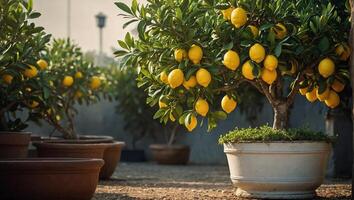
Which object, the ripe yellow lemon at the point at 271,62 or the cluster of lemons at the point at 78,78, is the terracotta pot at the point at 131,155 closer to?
the cluster of lemons at the point at 78,78

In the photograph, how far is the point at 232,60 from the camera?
4.51 m

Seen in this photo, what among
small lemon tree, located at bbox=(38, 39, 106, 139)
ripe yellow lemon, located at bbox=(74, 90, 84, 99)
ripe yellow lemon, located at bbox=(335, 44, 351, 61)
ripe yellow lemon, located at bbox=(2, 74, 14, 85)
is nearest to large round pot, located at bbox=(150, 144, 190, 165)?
small lemon tree, located at bbox=(38, 39, 106, 139)

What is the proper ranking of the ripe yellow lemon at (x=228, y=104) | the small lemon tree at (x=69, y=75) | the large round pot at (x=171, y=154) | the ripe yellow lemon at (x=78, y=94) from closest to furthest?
the ripe yellow lemon at (x=228, y=104) < the small lemon tree at (x=69, y=75) < the ripe yellow lemon at (x=78, y=94) < the large round pot at (x=171, y=154)

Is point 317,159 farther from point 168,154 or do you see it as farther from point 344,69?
point 168,154

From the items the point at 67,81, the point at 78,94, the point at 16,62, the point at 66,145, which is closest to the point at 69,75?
the point at 67,81

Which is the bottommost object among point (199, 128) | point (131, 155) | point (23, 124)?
point (131, 155)

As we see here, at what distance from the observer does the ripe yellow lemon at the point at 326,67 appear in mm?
4652

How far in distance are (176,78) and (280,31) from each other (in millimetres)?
789

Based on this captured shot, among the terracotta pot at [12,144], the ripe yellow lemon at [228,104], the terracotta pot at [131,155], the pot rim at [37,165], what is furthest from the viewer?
the terracotta pot at [131,155]

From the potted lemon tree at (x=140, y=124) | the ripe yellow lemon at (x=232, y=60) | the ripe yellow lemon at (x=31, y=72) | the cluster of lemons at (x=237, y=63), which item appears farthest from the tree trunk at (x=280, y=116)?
the potted lemon tree at (x=140, y=124)

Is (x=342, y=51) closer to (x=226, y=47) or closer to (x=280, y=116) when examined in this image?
(x=280, y=116)

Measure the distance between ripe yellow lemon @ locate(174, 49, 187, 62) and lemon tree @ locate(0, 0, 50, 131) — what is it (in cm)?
140

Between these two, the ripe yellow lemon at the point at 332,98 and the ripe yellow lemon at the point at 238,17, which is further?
the ripe yellow lemon at the point at 332,98

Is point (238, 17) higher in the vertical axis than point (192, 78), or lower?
higher
